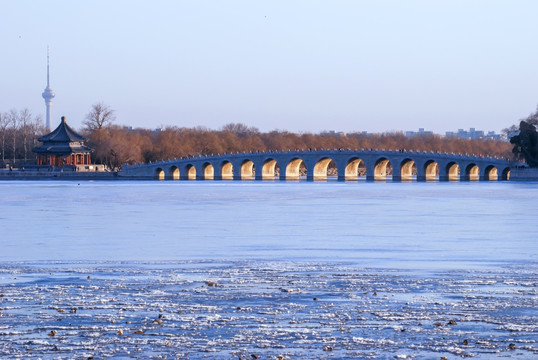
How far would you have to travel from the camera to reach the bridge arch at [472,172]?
90.5 m

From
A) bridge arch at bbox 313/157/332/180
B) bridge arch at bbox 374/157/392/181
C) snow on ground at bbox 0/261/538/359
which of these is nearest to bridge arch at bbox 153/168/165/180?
bridge arch at bbox 313/157/332/180

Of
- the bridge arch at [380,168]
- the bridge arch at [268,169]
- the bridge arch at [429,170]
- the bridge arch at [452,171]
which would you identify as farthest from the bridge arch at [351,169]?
the bridge arch at [452,171]

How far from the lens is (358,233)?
22453 mm

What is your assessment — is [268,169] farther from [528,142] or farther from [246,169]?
[528,142]

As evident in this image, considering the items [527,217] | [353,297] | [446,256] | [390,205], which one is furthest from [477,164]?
[353,297]

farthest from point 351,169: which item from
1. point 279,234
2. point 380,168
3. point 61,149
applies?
point 279,234

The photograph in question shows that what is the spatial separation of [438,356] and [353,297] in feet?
10.5

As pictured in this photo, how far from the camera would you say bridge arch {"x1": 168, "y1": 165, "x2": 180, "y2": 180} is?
10344cm

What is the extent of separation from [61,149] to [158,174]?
1205 centimetres

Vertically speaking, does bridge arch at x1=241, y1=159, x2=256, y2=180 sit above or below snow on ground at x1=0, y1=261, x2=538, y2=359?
above

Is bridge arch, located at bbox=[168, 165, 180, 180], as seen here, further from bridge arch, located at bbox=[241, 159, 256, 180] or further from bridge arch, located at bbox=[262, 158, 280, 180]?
bridge arch, located at bbox=[262, 158, 280, 180]

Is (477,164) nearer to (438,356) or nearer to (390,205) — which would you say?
(390,205)

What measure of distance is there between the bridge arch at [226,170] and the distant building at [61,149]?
15392 mm

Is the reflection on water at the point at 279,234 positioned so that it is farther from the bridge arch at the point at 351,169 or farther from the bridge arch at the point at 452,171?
the bridge arch at the point at 351,169
